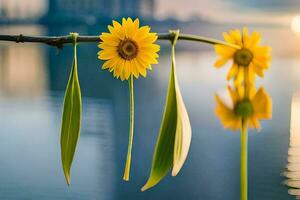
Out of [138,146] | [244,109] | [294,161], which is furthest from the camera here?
[138,146]

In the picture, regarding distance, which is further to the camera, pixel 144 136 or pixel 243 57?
pixel 144 136

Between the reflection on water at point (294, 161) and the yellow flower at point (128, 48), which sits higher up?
the yellow flower at point (128, 48)

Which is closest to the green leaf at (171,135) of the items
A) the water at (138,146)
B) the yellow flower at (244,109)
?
the yellow flower at (244,109)

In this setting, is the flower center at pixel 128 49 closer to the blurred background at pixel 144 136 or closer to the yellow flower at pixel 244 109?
the yellow flower at pixel 244 109

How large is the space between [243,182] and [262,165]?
10.4 ft

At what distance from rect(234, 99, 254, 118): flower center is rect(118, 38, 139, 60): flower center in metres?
0.07

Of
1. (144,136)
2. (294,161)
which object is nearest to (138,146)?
(144,136)

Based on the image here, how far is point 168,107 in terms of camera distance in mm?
266

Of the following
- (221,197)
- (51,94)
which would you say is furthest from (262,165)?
(51,94)

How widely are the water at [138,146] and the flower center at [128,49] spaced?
1.93m

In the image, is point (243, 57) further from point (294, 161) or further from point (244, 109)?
point (294, 161)

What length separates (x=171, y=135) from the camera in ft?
0.86

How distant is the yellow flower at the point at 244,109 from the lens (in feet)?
0.80

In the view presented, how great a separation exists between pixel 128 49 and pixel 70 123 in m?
0.05
